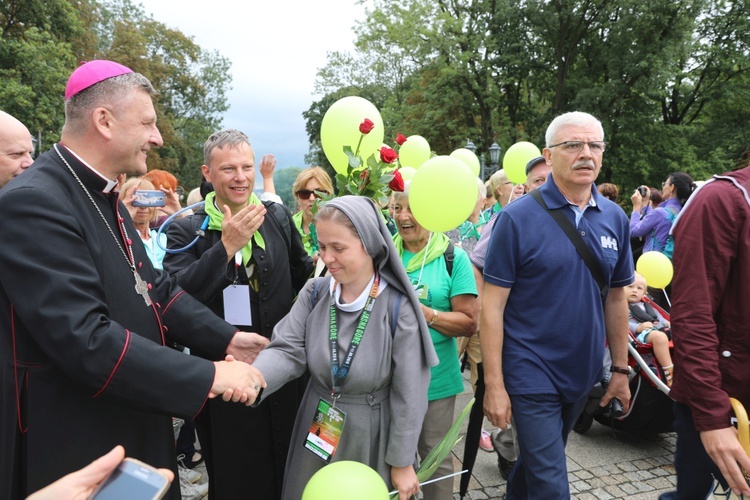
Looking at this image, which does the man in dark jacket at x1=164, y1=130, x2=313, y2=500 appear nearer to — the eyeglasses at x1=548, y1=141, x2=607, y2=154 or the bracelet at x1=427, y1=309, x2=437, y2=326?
the bracelet at x1=427, y1=309, x2=437, y2=326

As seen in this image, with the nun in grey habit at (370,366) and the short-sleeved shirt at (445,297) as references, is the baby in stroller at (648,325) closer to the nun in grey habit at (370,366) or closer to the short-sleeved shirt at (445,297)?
the short-sleeved shirt at (445,297)

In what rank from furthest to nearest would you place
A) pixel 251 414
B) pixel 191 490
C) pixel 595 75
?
pixel 595 75
pixel 191 490
pixel 251 414

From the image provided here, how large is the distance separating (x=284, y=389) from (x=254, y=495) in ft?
2.07

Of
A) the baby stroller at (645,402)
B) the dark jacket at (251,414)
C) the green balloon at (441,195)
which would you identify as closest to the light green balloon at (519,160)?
the baby stroller at (645,402)

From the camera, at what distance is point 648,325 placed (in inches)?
170

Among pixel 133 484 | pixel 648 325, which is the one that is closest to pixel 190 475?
pixel 133 484

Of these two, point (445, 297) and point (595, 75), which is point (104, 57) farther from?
point (445, 297)

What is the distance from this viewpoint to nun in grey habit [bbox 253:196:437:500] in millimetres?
2176

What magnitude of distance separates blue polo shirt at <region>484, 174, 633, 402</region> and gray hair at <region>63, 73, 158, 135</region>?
6.23ft

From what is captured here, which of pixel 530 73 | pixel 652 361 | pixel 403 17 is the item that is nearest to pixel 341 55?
pixel 403 17

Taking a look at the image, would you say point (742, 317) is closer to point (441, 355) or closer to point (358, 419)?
point (441, 355)

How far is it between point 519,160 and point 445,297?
8.52 ft

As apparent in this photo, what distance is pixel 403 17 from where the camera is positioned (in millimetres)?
23938

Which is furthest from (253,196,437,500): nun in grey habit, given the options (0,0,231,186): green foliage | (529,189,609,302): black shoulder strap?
(0,0,231,186): green foliage
